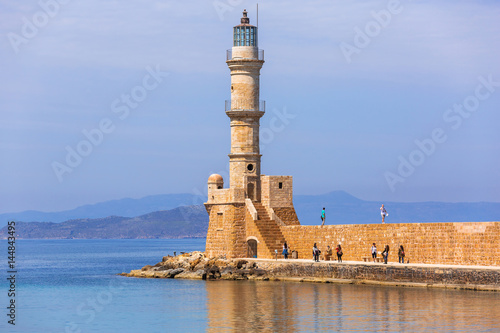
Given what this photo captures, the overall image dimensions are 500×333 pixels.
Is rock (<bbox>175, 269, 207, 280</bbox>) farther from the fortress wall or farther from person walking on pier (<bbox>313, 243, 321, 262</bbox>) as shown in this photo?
person walking on pier (<bbox>313, 243, 321, 262</bbox>)

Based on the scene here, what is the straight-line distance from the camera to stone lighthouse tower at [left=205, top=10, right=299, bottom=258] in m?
38.7

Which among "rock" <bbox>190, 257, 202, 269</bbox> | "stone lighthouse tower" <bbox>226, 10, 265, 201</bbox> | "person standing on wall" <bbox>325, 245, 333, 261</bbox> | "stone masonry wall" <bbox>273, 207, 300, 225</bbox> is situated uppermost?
"stone lighthouse tower" <bbox>226, 10, 265, 201</bbox>

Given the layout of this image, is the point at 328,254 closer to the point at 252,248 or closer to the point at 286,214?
the point at 286,214

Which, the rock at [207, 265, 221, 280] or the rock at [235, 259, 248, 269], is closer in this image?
the rock at [235, 259, 248, 269]

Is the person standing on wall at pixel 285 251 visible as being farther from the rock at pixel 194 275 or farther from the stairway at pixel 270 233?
the rock at pixel 194 275

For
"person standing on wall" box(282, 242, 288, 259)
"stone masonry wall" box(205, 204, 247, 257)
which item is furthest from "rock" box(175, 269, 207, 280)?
"person standing on wall" box(282, 242, 288, 259)

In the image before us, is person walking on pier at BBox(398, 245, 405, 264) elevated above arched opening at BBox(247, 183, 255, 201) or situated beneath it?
situated beneath

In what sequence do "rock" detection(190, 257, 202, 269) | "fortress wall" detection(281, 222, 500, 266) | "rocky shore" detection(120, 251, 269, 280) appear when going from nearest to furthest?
"fortress wall" detection(281, 222, 500, 266) → "rocky shore" detection(120, 251, 269, 280) → "rock" detection(190, 257, 202, 269)

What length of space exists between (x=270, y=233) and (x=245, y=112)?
507cm

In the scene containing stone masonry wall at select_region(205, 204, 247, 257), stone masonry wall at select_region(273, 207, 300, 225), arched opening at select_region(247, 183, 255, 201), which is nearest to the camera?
stone masonry wall at select_region(205, 204, 247, 257)

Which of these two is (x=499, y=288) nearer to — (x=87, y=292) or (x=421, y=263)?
(x=421, y=263)

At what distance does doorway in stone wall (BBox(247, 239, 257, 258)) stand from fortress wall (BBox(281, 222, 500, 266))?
88.0 inches

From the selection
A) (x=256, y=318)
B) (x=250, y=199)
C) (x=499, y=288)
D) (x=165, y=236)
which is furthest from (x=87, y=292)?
(x=165, y=236)

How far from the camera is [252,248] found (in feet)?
129
